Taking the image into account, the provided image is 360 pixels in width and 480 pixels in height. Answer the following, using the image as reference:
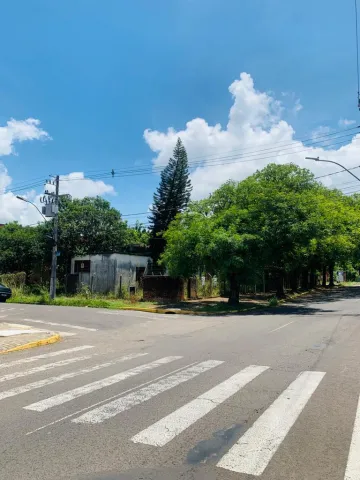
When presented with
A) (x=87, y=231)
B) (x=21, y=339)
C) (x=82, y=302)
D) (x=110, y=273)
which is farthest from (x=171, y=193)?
(x=21, y=339)

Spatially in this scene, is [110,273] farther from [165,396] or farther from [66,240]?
[165,396]

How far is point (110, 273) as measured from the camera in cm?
3338

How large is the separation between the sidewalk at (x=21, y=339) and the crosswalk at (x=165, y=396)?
4.66 feet

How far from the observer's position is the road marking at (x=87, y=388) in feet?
19.1

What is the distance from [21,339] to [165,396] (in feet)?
24.5

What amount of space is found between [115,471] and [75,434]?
108 cm

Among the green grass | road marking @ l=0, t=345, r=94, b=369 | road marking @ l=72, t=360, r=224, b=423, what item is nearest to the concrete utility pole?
the green grass

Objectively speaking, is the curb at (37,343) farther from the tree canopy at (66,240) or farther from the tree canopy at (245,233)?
the tree canopy at (66,240)

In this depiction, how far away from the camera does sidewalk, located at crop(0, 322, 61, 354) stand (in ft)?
36.1

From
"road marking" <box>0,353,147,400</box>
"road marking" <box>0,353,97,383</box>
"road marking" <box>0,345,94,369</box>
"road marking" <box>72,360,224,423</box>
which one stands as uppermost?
"road marking" <box>72,360,224,423</box>

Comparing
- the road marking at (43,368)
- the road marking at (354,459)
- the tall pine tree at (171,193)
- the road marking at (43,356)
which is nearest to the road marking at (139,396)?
the road marking at (43,368)

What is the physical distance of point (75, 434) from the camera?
4707 millimetres

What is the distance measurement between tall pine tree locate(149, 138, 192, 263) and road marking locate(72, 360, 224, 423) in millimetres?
43536

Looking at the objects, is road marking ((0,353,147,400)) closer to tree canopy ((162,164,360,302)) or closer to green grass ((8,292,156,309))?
tree canopy ((162,164,360,302))
